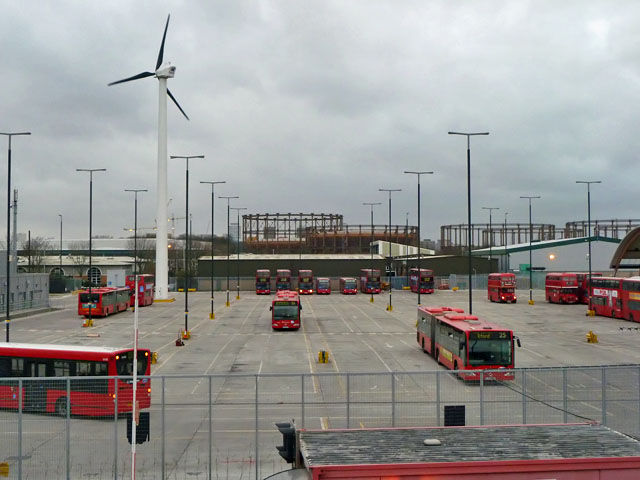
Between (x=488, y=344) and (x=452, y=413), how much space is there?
11511 mm

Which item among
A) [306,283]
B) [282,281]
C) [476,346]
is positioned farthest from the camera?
[306,283]

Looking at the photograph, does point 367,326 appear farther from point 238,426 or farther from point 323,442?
point 323,442

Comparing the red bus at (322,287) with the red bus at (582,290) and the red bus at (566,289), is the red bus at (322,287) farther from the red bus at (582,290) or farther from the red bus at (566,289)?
the red bus at (582,290)

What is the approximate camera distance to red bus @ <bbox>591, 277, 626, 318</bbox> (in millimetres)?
57938

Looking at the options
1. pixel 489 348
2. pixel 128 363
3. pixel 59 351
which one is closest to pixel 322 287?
pixel 489 348

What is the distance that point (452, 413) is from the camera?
16141mm

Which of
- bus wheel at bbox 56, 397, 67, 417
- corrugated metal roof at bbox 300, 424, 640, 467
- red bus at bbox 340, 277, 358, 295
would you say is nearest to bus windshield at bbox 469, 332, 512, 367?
corrugated metal roof at bbox 300, 424, 640, 467

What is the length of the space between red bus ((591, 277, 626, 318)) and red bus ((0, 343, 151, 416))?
50229 mm

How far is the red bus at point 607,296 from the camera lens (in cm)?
5794

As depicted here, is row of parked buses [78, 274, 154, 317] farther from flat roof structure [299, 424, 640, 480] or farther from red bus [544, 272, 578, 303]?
red bus [544, 272, 578, 303]

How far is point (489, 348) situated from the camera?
2692 cm

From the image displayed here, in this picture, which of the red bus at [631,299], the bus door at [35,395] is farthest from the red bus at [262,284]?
the bus door at [35,395]

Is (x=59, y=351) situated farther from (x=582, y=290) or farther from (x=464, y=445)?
(x=582, y=290)

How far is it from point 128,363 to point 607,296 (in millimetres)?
52100
